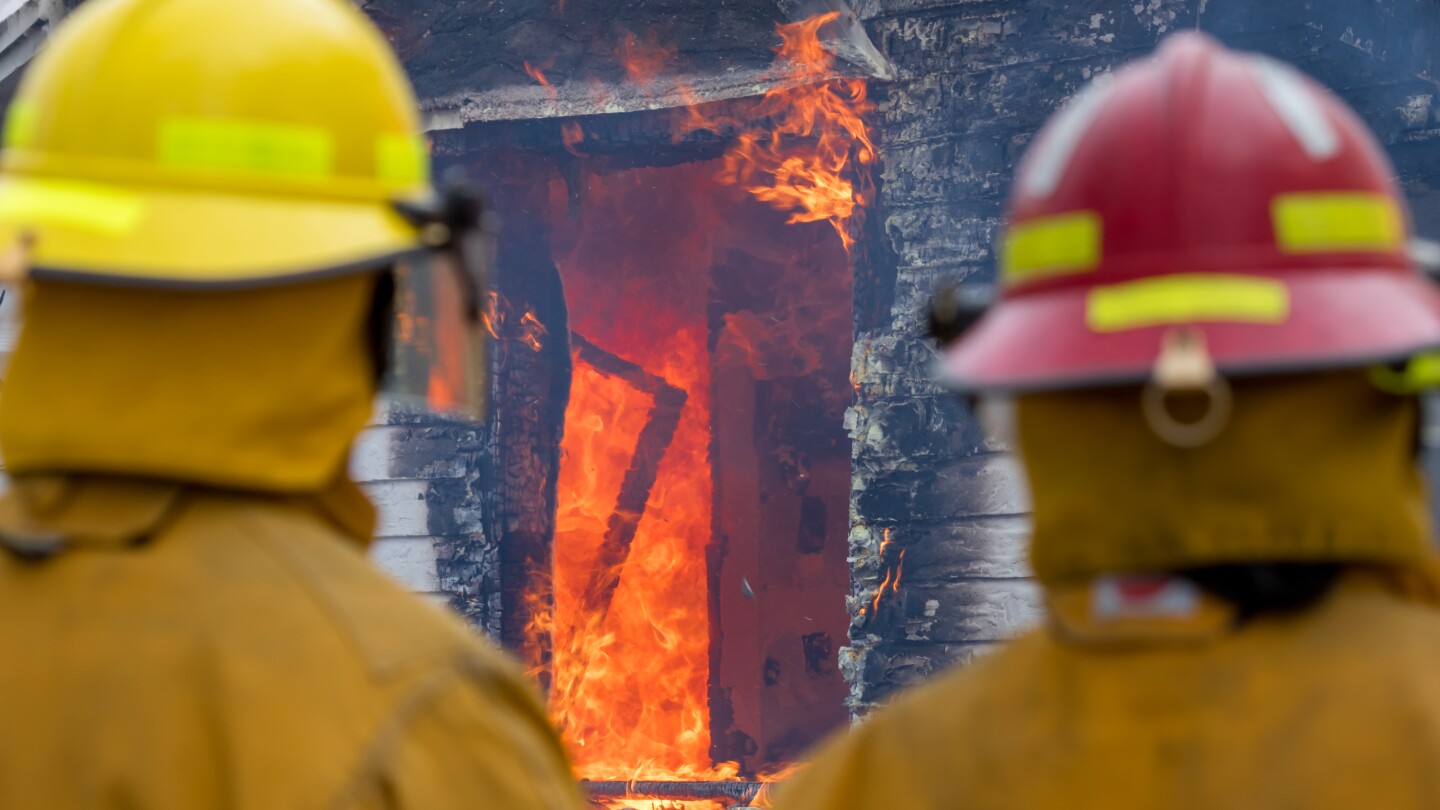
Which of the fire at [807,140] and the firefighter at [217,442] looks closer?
the firefighter at [217,442]

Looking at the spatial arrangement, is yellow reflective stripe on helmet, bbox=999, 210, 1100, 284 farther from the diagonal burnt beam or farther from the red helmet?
the diagonal burnt beam

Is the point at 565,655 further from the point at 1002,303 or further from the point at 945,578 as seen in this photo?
the point at 1002,303

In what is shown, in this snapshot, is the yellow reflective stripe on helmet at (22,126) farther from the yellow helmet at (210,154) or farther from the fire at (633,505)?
the fire at (633,505)

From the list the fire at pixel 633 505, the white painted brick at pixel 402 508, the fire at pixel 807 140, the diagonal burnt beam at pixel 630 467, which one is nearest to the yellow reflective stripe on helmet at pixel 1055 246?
the fire at pixel 807 140

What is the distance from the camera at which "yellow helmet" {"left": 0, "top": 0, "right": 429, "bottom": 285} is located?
1.71 m

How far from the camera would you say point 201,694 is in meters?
1.59

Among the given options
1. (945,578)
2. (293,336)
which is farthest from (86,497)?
(945,578)

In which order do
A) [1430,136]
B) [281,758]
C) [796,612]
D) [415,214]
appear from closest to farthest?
[281,758]
[415,214]
[1430,136]
[796,612]

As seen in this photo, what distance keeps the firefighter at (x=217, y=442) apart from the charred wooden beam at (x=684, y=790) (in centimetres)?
566

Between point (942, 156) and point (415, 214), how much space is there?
461cm

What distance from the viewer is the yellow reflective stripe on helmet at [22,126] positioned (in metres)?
1.85

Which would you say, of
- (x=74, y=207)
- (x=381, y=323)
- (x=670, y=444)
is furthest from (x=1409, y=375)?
(x=670, y=444)

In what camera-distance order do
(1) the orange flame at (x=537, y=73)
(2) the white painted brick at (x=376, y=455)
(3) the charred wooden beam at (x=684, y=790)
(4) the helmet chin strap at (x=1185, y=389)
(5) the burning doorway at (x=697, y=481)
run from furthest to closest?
(5) the burning doorway at (x=697, y=481)
(2) the white painted brick at (x=376, y=455)
(3) the charred wooden beam at (x=684, y=790)
(1) the orange flame at (x=537, y=73)
(4) the helmet chin strap at (x=1185, y=389)

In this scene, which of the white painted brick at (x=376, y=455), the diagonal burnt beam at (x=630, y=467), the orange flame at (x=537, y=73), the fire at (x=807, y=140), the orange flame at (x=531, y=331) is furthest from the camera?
the diagonal burnt beam at (x=630, y=467)
